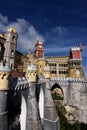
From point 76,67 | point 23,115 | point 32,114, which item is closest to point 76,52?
point 76,67

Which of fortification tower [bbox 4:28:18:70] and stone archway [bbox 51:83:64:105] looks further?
fortification tower [bbox 4:28:18:70]

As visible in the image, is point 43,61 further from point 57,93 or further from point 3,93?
point 3,93

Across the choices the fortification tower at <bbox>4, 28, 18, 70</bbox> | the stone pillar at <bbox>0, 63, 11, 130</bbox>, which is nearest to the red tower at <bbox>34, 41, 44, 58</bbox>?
the fortification tower at <bbox>4, 28, 18, 70</bbox>

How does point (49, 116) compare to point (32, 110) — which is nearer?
point (32, 110)

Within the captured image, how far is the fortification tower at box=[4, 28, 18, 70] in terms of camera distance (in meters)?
48.7

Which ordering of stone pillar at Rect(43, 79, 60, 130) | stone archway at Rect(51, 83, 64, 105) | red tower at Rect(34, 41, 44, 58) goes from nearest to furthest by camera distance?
stone pillar at Rect(43, 79, 60, 130) < stone archway at Rect(51, 83, 64, 105) < red tower at Rect(34, 41, 44, 58)

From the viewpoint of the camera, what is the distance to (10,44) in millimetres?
49062

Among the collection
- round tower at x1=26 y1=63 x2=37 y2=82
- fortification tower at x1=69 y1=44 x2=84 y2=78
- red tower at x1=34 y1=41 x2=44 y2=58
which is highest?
red tower at x1=34 y1=41 x2=44 y2=58

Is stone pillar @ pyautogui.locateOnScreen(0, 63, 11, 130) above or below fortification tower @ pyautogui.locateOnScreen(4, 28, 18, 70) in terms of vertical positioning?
below

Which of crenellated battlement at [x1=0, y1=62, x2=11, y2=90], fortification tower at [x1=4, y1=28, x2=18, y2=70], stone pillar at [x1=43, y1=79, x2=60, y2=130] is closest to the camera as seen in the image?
crenellated battlement at [x1=0, y1=62, x2=11, y2=90]

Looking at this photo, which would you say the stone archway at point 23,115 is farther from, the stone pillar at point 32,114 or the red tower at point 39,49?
the red tower at point 39,49

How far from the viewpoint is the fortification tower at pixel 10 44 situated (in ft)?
160

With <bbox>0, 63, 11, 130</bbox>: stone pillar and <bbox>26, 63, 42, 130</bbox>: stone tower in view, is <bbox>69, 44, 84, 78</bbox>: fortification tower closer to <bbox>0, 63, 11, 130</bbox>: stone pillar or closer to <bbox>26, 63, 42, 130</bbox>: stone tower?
<bbox>26, 63, 42, 130</bbox>: stone tower

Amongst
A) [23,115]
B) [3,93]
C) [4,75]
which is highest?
[4,75]
